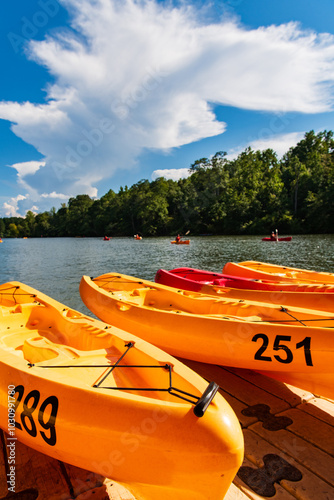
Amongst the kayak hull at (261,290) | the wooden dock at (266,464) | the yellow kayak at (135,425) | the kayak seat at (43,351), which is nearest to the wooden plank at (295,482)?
the wooden dock at (266,464)

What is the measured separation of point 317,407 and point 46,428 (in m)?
2.26

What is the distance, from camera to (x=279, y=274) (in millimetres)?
6824

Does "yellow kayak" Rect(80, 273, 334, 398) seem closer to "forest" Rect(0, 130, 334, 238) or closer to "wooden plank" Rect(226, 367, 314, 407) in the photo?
"wooden plank" Rect(226, 367, 314, 407)

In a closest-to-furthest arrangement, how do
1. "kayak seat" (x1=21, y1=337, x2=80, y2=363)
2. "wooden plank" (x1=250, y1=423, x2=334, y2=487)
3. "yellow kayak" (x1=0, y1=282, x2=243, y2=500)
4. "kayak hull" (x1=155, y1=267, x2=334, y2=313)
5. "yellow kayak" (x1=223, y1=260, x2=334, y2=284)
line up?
"yellow kayak" (x1=0, y1=282, x2=243, y2=500) → "wooden plank" (x1=250, y1=423, x2=334, y2=487) → "kayak seat" (x1=21, y1=337, x2=80, y2=363) → "kayak hull" (x1=155, y1=267, x2=334, y2=313) → "yellow kayak" (x1=223, y1=260, x2=334, y2=284)

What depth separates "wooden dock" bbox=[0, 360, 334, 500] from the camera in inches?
73.0

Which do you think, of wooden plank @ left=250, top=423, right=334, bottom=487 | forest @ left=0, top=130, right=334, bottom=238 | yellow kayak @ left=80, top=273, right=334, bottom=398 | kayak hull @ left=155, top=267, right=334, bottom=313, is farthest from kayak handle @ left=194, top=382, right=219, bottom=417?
forest @ left=0, top=130, right=334, bottom=238

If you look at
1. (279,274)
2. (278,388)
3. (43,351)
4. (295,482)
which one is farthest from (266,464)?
(279,274)

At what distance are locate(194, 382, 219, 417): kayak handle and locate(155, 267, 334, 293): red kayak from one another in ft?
11.0

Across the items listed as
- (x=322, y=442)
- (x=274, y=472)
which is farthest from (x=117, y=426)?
(x=322, y=442)

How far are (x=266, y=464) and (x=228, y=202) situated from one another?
47315 mm

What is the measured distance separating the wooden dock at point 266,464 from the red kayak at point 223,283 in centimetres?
259

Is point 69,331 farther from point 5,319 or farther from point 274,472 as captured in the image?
point 274,472

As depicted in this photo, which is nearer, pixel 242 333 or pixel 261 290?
pixel 242 333

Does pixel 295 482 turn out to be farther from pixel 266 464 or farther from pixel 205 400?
pixel 205 400
